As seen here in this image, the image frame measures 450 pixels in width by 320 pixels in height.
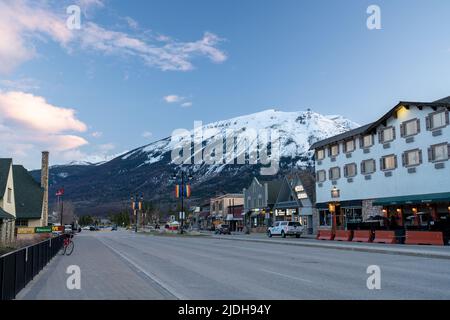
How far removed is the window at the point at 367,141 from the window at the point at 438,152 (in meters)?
9.15

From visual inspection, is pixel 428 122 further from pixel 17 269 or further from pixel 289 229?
pixel 17 269

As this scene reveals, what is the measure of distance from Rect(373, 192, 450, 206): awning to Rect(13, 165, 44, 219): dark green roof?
3428cm

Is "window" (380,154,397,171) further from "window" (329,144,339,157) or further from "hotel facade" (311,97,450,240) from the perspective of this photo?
"window" (329,144,339,157)

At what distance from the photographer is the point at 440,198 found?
38.2 metres

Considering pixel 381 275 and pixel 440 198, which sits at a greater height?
pixel 440 198

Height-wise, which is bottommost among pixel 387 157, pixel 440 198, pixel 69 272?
pixel 69 272

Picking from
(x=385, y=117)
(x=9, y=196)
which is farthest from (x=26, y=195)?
(x=385, y=117)

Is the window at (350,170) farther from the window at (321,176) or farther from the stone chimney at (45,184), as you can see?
the stone chimney at (45,184)

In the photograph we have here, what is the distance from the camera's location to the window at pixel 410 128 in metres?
42.6

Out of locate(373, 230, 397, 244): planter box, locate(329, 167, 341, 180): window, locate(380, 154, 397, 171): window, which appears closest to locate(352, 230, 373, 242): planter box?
locate(373, 230, 397, 244): planter box

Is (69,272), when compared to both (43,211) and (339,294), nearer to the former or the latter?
(339,294)
